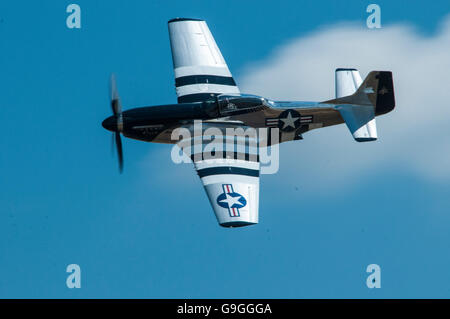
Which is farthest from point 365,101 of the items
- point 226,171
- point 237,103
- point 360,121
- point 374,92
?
point 226,171

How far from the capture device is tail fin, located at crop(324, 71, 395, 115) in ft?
103

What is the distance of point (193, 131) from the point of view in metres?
30.2

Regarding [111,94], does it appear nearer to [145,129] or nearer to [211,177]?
[145,129]

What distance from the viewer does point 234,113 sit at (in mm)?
30469

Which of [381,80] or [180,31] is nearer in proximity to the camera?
[381,80]

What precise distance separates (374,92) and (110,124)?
30.9 feet

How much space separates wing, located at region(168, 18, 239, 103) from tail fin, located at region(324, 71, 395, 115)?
427 cm

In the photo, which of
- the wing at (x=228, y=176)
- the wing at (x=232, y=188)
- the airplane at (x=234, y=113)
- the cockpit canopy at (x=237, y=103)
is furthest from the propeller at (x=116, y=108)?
the cockpit canopy at (x=237, y=103)

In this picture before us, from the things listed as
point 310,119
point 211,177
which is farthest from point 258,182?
point 310,119

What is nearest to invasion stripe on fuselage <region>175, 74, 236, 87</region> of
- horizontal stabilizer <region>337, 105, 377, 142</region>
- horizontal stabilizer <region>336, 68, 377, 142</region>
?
horizontal stabilizer <region>336, 68, 377, 142</region>

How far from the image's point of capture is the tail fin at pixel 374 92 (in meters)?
31.3

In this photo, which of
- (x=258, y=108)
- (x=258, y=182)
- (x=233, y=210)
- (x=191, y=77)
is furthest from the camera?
(x=191, y=77)

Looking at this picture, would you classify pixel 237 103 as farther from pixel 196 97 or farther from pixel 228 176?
pixel 228 176

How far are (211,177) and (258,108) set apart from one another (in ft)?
11.7
